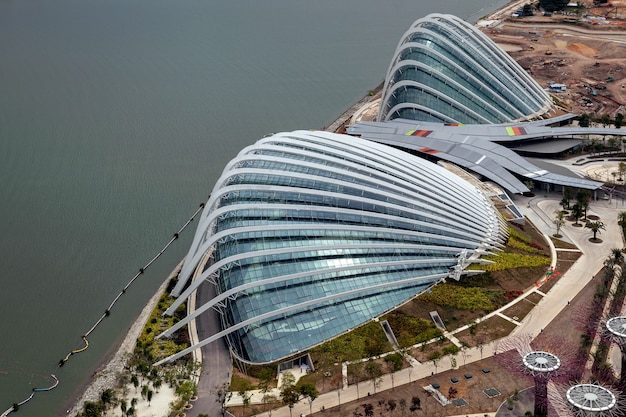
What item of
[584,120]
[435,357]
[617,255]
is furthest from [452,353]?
[584,120]

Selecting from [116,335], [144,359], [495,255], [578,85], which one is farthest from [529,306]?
[578,85]

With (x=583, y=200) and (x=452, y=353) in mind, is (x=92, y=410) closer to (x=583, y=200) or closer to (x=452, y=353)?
(x=452, y=353)

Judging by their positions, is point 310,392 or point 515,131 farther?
point 515,131

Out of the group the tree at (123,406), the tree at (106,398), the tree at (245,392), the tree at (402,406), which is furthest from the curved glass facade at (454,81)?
the tree at (123,406)

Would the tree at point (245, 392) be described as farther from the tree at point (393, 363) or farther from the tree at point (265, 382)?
the tree at point (393, 363)

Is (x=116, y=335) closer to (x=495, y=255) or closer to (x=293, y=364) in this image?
(x=293, y=364)

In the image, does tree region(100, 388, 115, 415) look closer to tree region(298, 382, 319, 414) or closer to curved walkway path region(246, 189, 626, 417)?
curved walkway path region(246, 189, 626, 417)

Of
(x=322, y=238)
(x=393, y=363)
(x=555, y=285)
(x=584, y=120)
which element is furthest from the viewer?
(x=584, y=120)
